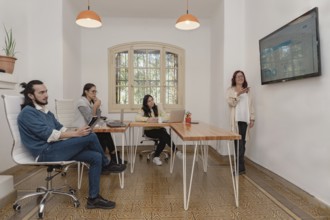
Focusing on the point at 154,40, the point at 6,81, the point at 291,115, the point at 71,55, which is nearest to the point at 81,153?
the point at 6,81

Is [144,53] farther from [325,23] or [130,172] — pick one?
[325,23]

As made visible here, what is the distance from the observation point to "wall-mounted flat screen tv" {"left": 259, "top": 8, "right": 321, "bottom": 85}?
2.49 meters

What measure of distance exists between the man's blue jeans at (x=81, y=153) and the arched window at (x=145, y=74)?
334 cm

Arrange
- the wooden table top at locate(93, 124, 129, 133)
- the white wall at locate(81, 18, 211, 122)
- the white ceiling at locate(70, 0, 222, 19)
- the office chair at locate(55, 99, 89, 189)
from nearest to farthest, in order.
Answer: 1. the wooden table top at locate(93, 124, 129, 133)
2. the office chair at locate(55, 99, 89, 189)
3. the white ceiling at locate(70, 0, 222, 19)
4. the white wall at locate(81, 18, 211, 122)

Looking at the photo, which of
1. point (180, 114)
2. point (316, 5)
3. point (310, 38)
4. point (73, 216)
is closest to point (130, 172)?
point (180, 114)

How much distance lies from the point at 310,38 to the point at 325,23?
7.6 inches

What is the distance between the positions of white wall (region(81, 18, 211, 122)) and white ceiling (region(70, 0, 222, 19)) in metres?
0.24

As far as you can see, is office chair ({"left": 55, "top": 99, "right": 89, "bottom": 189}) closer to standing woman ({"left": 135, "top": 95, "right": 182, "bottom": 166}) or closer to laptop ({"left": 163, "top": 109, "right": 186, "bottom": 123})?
standing woman ({"left": 135, "top": 95, "right": 182, "bottom": 166})

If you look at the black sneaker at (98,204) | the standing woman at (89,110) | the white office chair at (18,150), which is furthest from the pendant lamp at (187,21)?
the black sneaker at (98,204)

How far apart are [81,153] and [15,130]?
0.66m

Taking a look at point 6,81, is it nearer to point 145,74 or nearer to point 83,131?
point 83,131

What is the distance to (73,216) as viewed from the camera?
228cm

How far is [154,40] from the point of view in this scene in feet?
18.9

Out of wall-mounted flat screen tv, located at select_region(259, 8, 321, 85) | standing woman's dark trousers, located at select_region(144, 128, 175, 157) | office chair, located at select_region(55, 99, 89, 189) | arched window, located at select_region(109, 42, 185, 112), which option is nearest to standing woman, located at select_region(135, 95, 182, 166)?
standing woman's dark trousers, located at select_region(144, 128, 175, 157)
